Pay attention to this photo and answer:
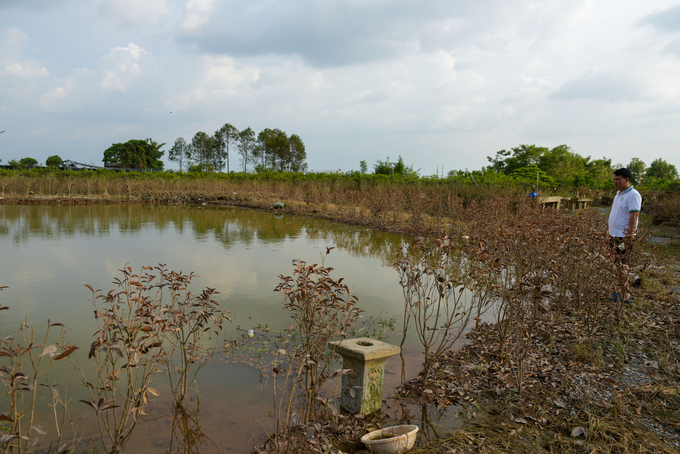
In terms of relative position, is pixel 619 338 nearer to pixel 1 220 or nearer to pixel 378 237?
pixel 378 237

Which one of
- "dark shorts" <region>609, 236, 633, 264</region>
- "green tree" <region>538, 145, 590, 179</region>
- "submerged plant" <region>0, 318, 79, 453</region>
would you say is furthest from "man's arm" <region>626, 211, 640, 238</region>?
"green tree" <region>538, 145, 590, 179</region>

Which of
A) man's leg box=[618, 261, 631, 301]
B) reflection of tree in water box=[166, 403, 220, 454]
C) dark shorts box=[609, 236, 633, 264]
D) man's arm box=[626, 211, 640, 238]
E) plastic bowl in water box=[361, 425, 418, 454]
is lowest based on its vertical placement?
reflection of tree in water box=[166, 403, 220, 454]

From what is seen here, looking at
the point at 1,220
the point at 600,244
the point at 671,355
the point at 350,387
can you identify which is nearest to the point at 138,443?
the point at 350,387

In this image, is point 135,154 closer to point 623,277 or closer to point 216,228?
point 216,228

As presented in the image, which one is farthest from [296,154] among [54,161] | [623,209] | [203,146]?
[623,209]

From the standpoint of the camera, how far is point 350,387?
10.3 ft

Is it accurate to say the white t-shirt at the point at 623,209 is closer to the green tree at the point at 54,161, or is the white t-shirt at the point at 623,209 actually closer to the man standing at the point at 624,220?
the man standing at the point at 624,220

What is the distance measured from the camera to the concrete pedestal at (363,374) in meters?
3.05

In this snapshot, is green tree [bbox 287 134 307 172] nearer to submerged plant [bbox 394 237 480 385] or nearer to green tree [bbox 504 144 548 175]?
green tree [bbox 504 144 548 175]

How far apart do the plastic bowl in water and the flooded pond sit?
0.47 meters

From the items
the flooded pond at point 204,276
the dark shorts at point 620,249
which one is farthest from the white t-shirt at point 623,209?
the flooded pond at point 204,276

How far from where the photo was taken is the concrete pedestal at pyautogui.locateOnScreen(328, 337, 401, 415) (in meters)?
3.05

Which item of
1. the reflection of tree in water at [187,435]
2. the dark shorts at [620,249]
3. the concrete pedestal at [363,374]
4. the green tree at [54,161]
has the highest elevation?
the green tree at [54,161]

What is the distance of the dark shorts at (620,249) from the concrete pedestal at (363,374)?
337 centimetres
